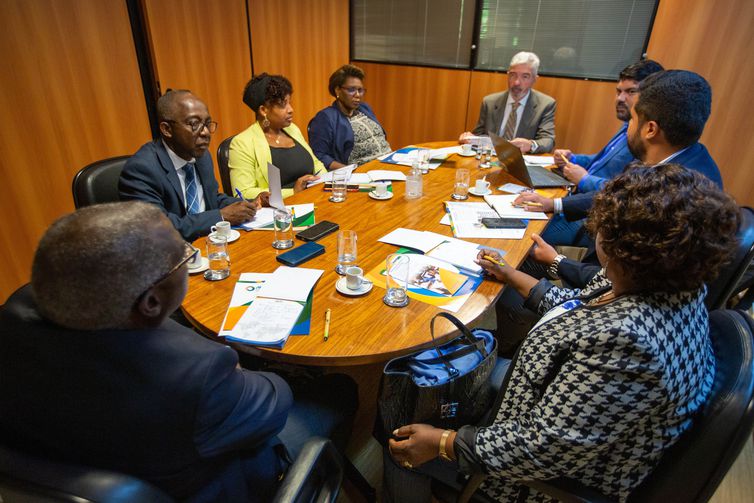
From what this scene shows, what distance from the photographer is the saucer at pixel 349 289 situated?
133 cm

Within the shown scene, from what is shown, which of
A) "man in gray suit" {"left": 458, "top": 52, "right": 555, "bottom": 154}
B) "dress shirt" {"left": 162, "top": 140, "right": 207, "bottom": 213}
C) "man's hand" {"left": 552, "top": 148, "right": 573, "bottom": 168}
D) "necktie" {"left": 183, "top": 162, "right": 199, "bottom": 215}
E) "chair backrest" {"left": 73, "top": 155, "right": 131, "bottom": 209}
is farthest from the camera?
"man in gray suit" {"left": 458, "top": 52, "right": 555, "bottom": 154}

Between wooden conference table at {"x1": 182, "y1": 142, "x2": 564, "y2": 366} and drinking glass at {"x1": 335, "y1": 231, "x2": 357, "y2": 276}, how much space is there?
3cm

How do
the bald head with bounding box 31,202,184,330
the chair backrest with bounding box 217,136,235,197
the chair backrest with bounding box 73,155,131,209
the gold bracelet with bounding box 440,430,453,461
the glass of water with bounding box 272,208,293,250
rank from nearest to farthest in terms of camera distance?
1. the bald head with bounding box 31,202,184,330
2. the gold bracelet with bounding box 440,430,453,461
3. the glass of water with bounding box 272,208,293,250
4. the chair backrest with bounding box 73,155,131,209
5. the chair backrest with bounding box 217,136,235,197

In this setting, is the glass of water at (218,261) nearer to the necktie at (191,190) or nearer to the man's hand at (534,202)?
the necktie at (191,190)

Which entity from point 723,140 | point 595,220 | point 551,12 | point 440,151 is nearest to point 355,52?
point 551,12

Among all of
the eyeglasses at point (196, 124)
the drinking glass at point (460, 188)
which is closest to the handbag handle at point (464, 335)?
the drinking glass at point (460, 188)

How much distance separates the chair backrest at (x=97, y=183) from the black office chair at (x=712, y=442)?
1.96 meters

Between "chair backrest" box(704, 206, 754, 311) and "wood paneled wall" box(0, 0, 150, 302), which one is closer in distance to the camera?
"chair backrest" box(704, 206, 754, 311)

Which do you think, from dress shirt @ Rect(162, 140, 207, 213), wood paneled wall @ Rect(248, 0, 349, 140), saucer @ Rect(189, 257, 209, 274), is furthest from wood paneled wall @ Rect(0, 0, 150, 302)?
saucer @ Rect(189, 257, 209, 274)

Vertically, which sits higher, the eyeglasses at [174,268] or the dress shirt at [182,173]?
the eyeglasses at [174,268]

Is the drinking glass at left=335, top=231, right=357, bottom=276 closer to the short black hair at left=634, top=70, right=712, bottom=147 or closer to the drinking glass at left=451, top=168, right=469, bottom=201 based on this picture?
the drinking glass at left=451, top=168, right=469, bottom=201

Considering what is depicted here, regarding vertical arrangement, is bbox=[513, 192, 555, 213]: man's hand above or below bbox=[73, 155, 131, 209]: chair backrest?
below

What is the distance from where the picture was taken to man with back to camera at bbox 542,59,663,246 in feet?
7.52

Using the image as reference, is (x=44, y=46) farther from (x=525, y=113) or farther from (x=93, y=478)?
(x=525, y=113)
